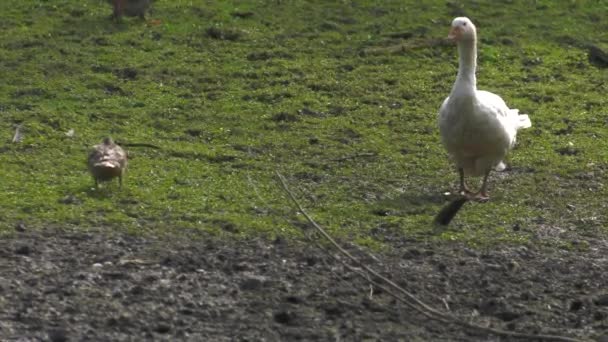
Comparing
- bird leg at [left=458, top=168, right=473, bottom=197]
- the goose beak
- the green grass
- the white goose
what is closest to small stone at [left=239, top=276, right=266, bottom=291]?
the green grass

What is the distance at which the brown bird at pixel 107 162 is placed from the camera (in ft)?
32.1

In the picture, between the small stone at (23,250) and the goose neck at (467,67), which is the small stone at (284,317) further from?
the goose neck at (467,67)

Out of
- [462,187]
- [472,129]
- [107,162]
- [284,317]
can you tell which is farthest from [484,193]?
[284,317]

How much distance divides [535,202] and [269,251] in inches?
98.9

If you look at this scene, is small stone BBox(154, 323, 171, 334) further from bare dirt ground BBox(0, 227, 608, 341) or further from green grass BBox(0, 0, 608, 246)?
green grass BBox(0, 0, 608, 246)

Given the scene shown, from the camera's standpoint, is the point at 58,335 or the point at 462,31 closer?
the point at 58,335

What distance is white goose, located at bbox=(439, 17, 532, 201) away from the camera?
10.4 m

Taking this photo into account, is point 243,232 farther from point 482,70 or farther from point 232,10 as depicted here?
point 232,10

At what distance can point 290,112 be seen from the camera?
500 inches

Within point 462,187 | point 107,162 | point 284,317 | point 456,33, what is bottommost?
point 462,187

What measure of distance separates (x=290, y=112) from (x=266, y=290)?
16.2ft

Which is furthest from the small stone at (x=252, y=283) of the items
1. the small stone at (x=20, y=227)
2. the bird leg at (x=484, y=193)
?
the bird leg at (x=484, y=193)

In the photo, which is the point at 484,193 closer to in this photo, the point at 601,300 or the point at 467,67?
the point at 467,67

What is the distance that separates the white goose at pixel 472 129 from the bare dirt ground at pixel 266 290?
1397 mm
